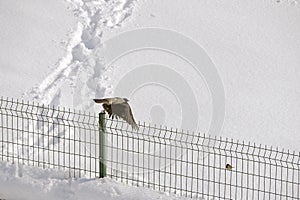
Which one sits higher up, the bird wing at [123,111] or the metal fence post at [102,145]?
the bird wing at [123,111]

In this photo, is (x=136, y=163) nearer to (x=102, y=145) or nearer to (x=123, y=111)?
(x=123, y=111)

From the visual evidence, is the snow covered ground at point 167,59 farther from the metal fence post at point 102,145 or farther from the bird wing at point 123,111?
the metal fence post at point 102,145

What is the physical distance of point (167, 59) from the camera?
11.2 meters

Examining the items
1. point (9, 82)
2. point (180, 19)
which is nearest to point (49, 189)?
point (9, 82)

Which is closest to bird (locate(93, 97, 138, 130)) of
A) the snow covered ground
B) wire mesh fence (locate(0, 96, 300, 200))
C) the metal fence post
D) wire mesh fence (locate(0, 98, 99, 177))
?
wire mesh fence (locate(0, 96, 300, 200))

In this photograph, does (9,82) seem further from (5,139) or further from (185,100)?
(185,100)

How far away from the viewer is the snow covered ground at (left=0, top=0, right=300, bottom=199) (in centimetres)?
984

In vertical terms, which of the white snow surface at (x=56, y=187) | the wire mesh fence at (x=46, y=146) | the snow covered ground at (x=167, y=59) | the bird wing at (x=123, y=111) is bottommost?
the white snow surface at (x=56, y=187)

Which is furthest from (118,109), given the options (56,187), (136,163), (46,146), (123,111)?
(56,187)

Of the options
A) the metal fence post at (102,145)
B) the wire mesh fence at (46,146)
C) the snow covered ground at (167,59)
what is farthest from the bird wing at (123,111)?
the snow covered ground at (167,59)

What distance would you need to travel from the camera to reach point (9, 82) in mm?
10086

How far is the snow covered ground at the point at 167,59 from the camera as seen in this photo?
9.84m

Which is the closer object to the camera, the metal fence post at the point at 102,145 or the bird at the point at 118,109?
the metal fence post at the point at 102,145

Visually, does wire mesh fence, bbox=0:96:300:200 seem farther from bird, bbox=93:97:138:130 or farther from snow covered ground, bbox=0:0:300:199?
snow covered ground, bbox=0:0:300:199
